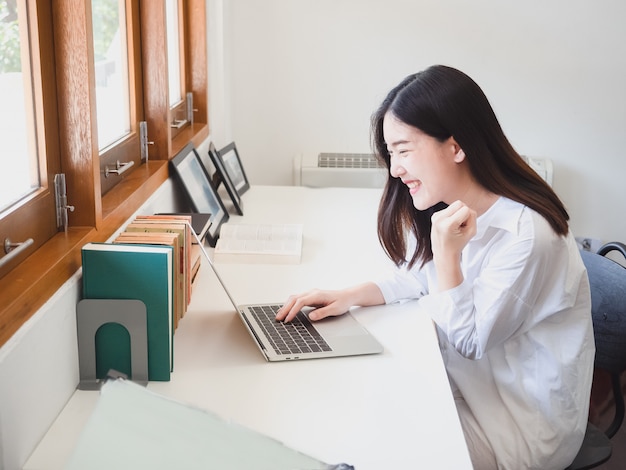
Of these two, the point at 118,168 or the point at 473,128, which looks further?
the point at 118,168

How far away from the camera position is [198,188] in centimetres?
257

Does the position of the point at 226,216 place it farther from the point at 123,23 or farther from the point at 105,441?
the point at 105,441

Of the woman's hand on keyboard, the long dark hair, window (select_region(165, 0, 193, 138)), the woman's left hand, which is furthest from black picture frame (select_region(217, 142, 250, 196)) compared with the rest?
the woman's left hand

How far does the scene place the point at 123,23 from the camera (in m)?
2.29

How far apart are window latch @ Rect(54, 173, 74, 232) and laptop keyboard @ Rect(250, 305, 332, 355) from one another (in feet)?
1.49

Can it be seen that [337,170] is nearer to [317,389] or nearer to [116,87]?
[116,87]

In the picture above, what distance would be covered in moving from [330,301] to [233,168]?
4.34 feet

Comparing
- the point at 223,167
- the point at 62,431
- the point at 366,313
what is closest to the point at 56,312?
the point at 62,431

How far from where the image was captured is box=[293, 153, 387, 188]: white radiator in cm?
380

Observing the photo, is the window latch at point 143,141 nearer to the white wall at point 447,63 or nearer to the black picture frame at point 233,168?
the black picture frame at point 233,168

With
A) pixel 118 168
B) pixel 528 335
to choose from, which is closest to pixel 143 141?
pixel 118 168

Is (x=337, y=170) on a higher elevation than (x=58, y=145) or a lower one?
lower

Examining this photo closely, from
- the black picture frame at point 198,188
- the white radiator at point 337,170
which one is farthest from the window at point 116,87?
the white radiator at point 337,170

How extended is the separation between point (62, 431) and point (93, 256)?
309 mm
